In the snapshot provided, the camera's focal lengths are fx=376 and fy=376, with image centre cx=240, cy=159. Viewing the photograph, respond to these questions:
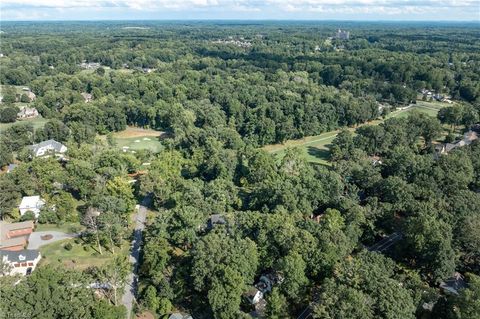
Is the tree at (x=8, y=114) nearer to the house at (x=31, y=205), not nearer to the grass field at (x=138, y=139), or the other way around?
the grass field at (x=138, y=139)

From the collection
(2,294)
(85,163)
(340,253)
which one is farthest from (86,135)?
(340,253)

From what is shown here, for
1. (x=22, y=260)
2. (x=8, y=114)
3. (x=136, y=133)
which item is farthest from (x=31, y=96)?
(x=22, y=260)

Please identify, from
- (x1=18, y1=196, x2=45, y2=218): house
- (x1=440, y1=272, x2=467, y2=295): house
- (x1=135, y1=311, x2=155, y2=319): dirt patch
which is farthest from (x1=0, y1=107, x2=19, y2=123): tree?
(x1=440, y1=272, x2=467, y2=295): house

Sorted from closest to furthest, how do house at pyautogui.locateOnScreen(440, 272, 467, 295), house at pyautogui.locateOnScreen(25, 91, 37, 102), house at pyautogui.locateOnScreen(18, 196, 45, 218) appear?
house at pyautogui.locateOnScreen(440, 272, 467, 295) → house at pyautogui.locateOnScreen(18, 196, 45, 218) → house at pyautogui.locateOnScreen(25, 91, 37, 102)

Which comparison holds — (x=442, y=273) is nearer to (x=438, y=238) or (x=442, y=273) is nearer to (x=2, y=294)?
(x=438, y=238)

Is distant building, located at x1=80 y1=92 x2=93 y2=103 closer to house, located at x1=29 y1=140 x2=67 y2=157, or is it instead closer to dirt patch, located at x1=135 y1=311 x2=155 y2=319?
house, located at x1=29 y1=140 x2=67 y2=157

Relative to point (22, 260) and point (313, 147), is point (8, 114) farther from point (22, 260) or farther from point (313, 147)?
point (313, 147)

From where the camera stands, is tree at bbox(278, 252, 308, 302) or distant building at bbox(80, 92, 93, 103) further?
distant building at bbox(80, 92, 93, 103)

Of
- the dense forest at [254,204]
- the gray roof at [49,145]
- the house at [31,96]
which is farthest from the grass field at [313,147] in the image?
the house at [31,96]
